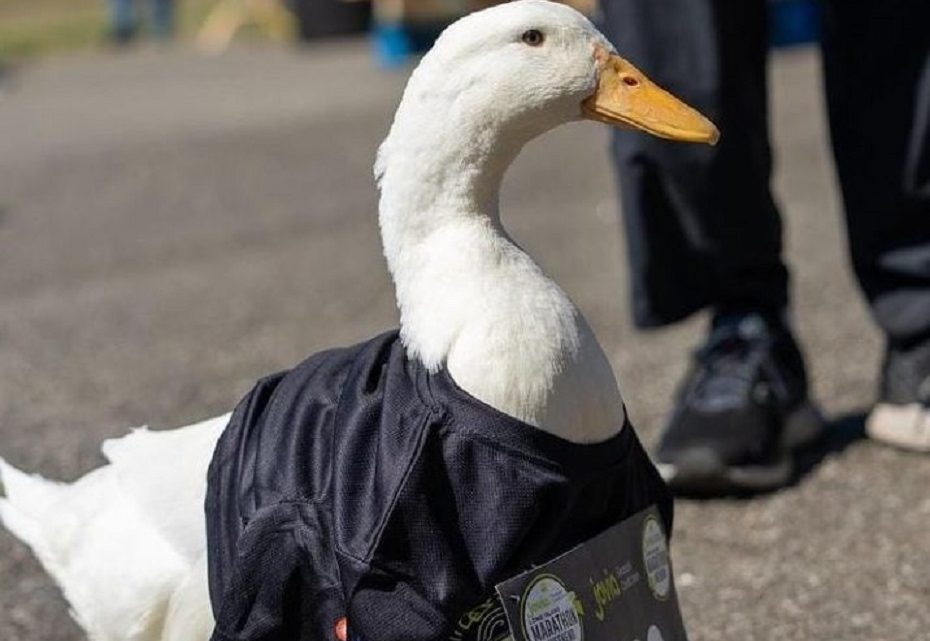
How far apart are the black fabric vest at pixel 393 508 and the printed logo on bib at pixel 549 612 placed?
30 millimetres

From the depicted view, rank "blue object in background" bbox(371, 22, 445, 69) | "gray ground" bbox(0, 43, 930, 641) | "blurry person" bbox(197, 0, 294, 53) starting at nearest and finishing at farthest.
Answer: "gray ground" bbox(0, 43, 930, 641)
"blue object in background" bbox(371, 22, 445, 69)
"blurry person" bbox(197, 0, 294, 53)

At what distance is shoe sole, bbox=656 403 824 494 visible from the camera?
10.6 ft

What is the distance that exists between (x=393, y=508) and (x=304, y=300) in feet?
10.9

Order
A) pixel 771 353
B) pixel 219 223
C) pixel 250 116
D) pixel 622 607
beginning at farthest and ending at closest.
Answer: pixel 250 116
pixel 219 223
pixel 771 353
pixel 622 607

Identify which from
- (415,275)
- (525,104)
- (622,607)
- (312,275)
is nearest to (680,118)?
(525,104)

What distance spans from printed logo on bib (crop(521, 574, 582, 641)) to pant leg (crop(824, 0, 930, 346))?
1.57 meters

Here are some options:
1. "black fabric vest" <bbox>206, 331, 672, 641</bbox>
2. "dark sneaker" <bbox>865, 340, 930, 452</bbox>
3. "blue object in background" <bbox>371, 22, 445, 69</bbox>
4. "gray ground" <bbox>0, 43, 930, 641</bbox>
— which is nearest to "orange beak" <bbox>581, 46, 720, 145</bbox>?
"black fabric vest" <bbox>206, 331, 672, 641</bbox>

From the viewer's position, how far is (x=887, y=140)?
11.0 ft

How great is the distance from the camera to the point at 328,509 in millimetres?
1988

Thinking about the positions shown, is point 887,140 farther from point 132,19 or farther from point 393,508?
point 132,19

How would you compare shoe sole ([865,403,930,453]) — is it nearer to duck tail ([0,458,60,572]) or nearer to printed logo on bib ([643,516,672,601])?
printed logo on bib ([643,516,672,601])

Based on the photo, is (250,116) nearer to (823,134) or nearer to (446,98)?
(823,134)

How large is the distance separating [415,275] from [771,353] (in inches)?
57.0

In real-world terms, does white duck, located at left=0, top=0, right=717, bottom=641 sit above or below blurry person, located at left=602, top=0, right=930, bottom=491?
above
